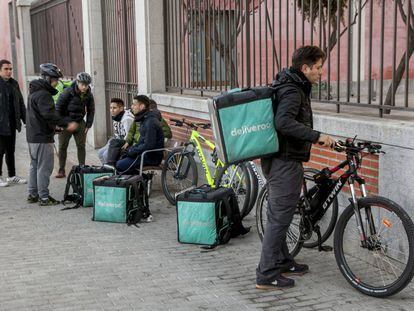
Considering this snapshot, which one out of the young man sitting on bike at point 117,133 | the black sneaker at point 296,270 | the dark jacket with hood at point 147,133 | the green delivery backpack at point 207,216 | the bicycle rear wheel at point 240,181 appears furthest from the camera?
the young man sitting on bike at point 117,133

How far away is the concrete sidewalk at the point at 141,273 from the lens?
4441 mm

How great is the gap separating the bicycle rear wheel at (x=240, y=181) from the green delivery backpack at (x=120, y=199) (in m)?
0.92

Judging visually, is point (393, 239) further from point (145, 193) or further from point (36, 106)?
point (36, 106)

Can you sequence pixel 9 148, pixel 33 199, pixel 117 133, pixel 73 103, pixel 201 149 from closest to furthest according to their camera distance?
pixel 201 149 → pixel 33 199 → pixel 117 133 → pixel 9 148 → pixel 73 103

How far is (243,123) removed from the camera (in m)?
4.43

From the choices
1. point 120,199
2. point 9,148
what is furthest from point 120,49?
point 120,199

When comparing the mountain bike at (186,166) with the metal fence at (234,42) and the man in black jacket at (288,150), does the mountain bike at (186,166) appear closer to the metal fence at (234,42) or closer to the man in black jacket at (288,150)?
the metal fence at (234,42)

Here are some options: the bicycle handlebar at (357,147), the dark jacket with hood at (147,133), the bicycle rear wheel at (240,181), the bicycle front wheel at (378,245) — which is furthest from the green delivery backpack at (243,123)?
the dark jacket with hood at (147,133)

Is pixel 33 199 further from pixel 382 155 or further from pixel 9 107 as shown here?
pixel 382 155

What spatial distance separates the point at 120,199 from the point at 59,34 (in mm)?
10156

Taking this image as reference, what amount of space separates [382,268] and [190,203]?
1.88 metres

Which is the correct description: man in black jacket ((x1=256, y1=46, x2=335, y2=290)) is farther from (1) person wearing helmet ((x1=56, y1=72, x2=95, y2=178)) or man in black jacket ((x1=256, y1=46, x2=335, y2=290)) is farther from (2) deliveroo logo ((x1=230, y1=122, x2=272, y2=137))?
(1) person wearing helmet ((x1=56, y1=72, x2=95, y2=178))

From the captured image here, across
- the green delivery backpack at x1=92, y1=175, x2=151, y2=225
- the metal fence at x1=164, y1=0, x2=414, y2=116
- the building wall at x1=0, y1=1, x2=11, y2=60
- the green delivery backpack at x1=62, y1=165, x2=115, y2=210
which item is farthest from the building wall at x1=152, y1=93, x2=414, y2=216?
the building wall at x1=0, y1=1, x2=11, y2=60

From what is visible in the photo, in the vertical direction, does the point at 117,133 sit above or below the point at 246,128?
below
